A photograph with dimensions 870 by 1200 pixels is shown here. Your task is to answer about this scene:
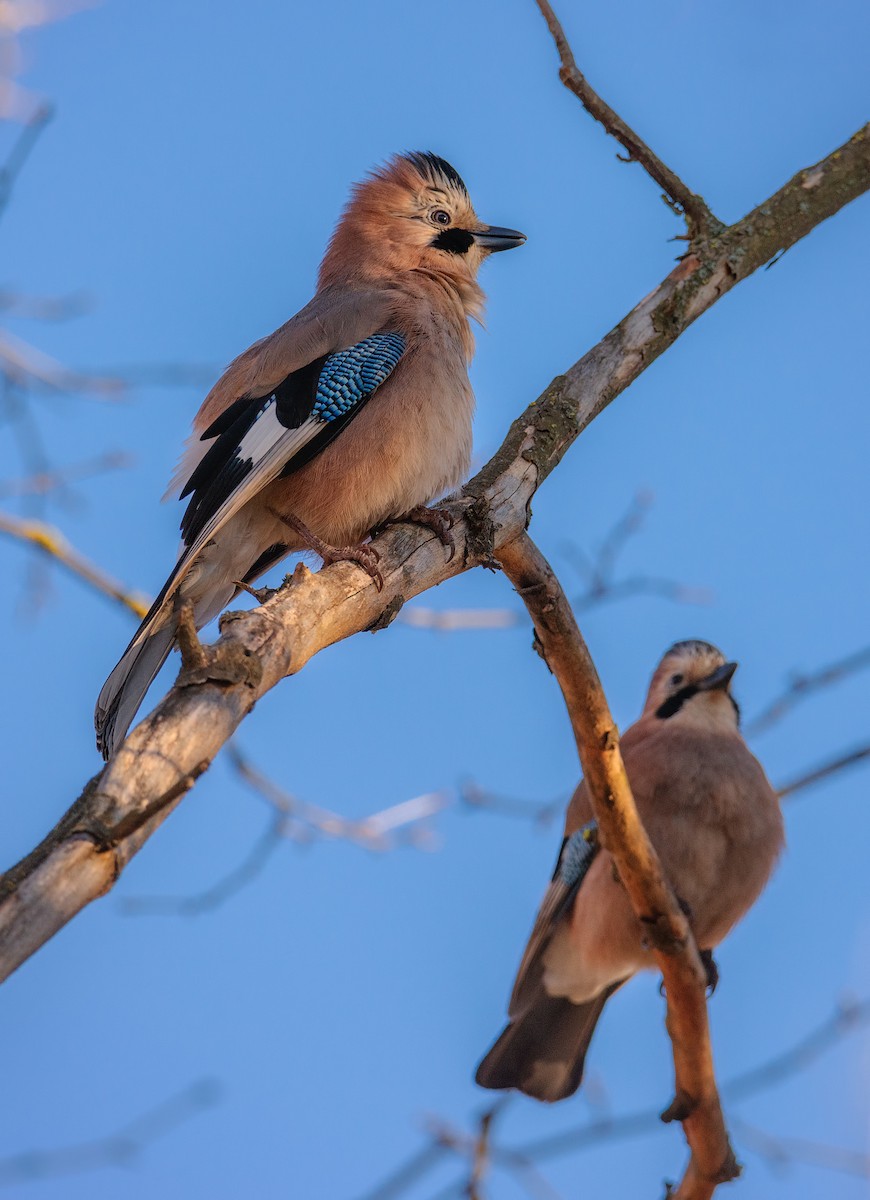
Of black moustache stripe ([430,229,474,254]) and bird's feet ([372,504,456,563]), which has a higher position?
black moustache stripe ([430,229,474,254])

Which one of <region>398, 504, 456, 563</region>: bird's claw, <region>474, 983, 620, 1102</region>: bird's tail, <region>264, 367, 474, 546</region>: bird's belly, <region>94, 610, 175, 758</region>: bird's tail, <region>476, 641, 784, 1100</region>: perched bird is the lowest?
A: <region>474, 983, 620, 1102</region>: bird's tail

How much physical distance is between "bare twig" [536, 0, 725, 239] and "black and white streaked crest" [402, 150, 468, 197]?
66.8 inches

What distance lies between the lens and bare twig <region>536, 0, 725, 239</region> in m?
4.85

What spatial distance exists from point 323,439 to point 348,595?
1289 mm

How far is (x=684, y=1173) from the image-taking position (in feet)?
14.8

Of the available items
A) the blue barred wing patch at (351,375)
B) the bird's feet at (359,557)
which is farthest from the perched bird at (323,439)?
the bird's feet at (359,557)

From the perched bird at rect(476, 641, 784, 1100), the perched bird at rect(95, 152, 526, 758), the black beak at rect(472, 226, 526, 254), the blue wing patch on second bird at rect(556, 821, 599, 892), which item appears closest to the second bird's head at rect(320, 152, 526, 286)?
the black beak at rect(472, 226, 526, 254)

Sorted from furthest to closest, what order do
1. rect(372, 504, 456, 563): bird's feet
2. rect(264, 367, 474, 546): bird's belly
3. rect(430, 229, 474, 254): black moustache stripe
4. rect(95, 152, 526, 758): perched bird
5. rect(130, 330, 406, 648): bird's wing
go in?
rect(430, 229, 474, 254): black moustache stripe → rect(264, 367, 474, 546): bird's belly → rect(95, 152, 526, 758): perched bird → rect(130, 330, 406, 648): bird's wing → rect(372, 504, 456, 563): bird's feet

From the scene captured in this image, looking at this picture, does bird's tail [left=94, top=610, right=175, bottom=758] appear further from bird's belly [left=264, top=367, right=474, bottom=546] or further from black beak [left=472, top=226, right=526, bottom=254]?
black beak [left=472, top=226, right=526, bottom=254]

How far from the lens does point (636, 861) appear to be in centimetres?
434

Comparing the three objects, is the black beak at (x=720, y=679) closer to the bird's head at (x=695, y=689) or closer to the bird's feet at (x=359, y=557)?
the bird's head at (x=695, y=689)

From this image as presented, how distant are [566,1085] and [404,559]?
95.6 inches

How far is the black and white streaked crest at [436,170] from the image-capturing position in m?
6.53

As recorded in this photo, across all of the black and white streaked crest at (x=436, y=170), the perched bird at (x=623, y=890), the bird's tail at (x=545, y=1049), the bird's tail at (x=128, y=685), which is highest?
the black and white streaked crest at (x=436, y=170)
